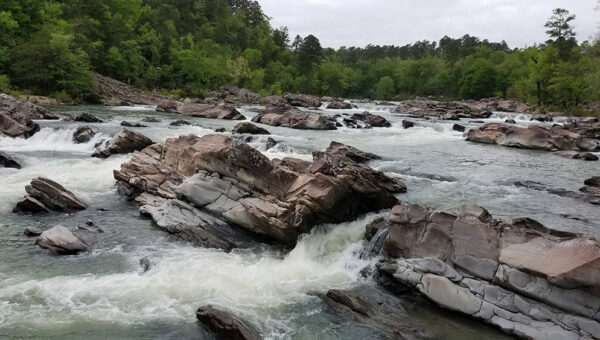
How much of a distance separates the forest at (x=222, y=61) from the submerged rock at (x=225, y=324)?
42085 millimetres

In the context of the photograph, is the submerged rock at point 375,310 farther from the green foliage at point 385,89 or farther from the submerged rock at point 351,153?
the green foliage at point 385,89

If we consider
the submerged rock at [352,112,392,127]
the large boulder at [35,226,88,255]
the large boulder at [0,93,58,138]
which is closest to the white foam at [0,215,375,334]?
the large boulder at [35,226,88,255]

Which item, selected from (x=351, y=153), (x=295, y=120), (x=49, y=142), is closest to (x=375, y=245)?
(x=351, y=153)

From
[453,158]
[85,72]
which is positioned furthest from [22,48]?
[453,158]

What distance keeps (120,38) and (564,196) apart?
211ft

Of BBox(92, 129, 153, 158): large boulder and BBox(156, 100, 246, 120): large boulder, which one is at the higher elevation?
BBox(156, 100, 246, 120): large boulder

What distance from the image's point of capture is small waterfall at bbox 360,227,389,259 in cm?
1155

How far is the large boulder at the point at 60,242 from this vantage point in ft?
37.7

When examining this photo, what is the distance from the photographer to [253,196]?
1379 cm

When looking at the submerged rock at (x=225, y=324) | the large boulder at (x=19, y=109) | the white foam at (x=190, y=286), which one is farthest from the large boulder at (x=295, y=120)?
the submerged rock at (x=225, y=324)

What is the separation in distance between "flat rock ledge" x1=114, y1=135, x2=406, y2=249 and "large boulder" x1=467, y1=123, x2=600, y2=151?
64.4 ft

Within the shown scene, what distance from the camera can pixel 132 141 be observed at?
2216 cm

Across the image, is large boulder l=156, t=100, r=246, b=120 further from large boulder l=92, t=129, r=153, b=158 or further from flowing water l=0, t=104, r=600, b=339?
flowing water l=0, t=104, r=600, b=339

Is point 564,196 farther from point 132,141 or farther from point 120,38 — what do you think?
point 120,38
